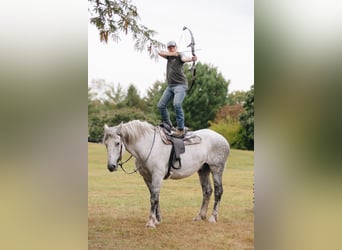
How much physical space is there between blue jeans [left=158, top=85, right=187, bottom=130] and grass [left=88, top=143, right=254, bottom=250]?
442mm

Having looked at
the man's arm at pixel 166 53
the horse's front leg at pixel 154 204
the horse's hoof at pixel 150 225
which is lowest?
the horse's hoof at pixel 150 225

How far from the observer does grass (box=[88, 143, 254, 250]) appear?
11.8ft

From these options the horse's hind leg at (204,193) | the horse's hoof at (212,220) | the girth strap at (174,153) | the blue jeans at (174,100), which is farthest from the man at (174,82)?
the horse's hoof at (212,220)

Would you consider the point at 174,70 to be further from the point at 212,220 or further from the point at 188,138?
the point at 212,220

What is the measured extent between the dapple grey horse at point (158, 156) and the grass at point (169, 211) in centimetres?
4

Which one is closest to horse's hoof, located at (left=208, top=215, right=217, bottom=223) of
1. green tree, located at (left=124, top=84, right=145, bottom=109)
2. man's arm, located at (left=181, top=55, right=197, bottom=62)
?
green tree, located at (left=124, top=84, right=145, bottom=109)

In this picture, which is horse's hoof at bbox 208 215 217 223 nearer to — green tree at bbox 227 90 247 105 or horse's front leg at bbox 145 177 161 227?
horse's front leg at bbox 145 177 161 227

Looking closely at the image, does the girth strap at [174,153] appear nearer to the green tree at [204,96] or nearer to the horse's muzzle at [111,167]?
the green tree at [204,96]

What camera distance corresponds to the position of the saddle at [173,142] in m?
3.68

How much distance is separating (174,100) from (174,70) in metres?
0.22

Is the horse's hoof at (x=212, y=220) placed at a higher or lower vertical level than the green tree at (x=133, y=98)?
lower
